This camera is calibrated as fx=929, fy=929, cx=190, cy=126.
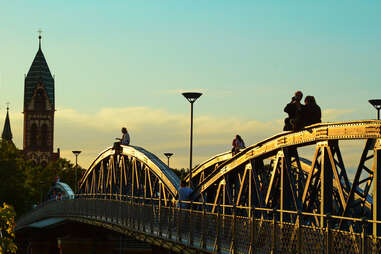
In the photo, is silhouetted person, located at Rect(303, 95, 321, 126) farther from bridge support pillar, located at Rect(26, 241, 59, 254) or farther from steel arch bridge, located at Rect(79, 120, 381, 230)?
bridge support pillar, located at Rect(26, 241, 59, 254)

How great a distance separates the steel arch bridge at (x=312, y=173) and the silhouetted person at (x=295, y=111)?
0.64 ft

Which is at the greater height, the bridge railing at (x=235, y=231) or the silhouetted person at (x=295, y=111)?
the silhouetted person at (x=295, y=111)

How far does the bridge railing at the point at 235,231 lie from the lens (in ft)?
53.4

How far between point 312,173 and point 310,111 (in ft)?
6.57

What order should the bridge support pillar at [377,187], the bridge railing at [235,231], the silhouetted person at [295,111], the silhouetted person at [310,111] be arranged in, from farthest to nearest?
the silhouetted person at [295,111]
the silhouetted person at [310,111]
the bridge support pillar at [377,187]
the bridge railing at [235,231]

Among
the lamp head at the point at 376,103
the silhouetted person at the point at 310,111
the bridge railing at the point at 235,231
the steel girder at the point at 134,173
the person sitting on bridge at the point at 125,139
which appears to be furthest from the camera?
the person sitting on bridge at the point at 125,139

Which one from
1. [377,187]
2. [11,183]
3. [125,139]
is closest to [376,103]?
[377,187]

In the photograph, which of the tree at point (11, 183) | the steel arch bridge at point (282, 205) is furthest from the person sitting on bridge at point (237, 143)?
the tree at point (11, 183)

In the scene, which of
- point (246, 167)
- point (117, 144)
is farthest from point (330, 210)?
point (117, 144)

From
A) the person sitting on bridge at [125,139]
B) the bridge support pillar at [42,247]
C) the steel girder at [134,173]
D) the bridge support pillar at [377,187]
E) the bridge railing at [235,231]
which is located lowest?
the bridge support pillar at [42,247]

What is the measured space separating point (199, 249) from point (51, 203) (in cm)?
4600

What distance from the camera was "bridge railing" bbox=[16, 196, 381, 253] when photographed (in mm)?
16281

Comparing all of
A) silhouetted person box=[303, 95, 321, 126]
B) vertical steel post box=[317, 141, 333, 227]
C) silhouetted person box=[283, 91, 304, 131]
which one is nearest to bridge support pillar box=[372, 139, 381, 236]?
vertical steel post box=[317, 141, 333, 227]

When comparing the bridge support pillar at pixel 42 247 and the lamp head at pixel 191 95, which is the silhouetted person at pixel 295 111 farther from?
the bridge support pillar at pixel 42 247
